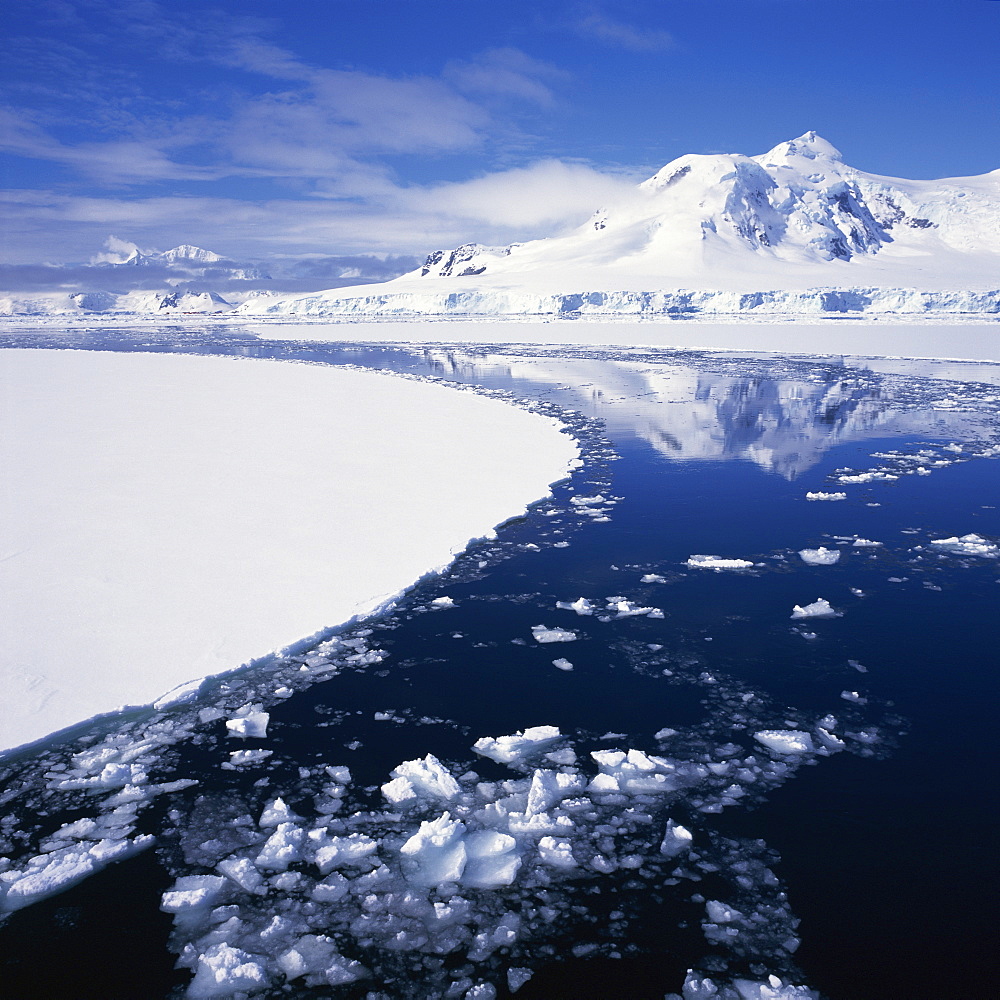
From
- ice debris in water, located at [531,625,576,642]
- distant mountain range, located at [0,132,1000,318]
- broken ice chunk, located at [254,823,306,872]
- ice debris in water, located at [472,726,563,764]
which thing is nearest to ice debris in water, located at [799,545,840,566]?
ice debris in water, located at [531,625,576,642]

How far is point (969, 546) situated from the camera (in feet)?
24.6

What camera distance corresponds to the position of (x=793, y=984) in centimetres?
288

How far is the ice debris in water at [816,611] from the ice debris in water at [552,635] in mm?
1981

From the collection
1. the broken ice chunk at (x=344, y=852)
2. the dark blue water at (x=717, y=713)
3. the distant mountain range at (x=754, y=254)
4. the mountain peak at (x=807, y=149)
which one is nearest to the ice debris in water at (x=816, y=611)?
the dark blue water at (x=717, y=713)

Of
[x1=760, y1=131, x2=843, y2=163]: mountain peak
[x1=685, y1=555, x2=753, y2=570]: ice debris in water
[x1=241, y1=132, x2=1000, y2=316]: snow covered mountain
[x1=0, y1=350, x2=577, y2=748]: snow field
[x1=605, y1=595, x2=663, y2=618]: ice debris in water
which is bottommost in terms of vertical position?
[x1=605, y1=595, x2=663, y2=618]: ice debris in water

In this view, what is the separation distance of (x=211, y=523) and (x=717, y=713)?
565 centimetres

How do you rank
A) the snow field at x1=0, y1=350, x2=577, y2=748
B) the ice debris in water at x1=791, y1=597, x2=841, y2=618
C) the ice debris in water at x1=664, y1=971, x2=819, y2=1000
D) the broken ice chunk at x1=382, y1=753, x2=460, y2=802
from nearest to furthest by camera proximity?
the ice debris in water at x1=664, y1=971, x2=819, y2=1000 < the broken ice chunk at x1=382, y1=753, x2=460, y2=802 < the snow field at x1=0, y1=350, x2=577, y2=748 < the ice debris in water at x1=791, y1=597, x2=841, y2=618

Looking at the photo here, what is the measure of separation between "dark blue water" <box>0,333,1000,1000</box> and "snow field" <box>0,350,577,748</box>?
1.99ft

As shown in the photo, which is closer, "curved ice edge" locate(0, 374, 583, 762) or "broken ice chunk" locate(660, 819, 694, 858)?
"broken ice chunk" locate(660, 819, 694, 858)

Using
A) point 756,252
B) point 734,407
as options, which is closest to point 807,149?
point 756,252

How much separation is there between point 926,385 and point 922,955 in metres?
21.8

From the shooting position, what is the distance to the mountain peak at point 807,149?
165250 mm

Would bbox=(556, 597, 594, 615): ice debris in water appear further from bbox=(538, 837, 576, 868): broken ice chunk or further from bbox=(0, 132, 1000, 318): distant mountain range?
bbox=(0, 132, 1000, 318): distant mountain range

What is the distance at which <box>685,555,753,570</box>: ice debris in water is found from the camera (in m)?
7.07
